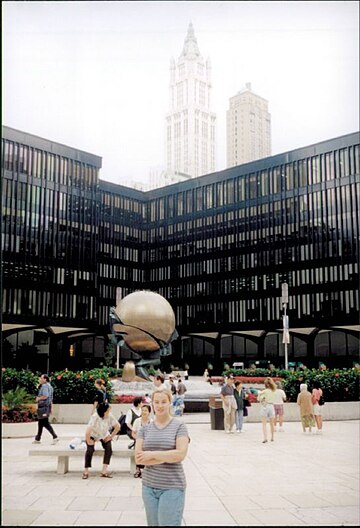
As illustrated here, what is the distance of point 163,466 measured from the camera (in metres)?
4.02

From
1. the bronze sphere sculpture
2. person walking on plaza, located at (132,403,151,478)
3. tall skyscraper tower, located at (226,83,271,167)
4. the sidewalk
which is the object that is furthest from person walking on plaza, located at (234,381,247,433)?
the bronze sphere sculpture

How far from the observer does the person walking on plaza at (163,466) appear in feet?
13.0

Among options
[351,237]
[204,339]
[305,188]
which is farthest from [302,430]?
[204,339]

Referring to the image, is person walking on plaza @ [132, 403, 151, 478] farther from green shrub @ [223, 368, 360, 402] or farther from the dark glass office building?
the dark glass office building

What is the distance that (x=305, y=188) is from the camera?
56.6 meters

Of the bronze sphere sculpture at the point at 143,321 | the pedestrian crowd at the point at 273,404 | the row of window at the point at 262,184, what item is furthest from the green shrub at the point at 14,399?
the row of window at the point at 262,184

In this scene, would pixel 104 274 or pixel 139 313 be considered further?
pixel 104 274

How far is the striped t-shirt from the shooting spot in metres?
3.99

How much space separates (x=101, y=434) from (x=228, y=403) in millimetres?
Result: 8114

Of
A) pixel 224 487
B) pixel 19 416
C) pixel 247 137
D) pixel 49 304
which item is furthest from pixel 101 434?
pixel 49 304

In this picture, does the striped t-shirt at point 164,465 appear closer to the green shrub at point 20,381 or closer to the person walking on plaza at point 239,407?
the person walking on plaza at point 239,407

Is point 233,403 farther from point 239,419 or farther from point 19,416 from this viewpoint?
point 19,416

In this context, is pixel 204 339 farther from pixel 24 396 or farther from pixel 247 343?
pixel 24 396

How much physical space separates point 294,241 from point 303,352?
1048 cm
